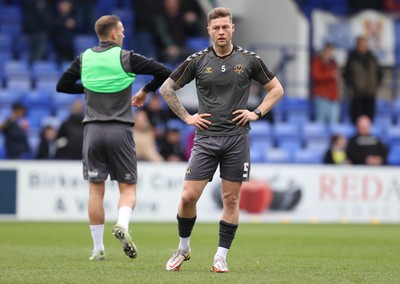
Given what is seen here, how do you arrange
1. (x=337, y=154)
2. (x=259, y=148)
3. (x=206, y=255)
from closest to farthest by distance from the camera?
(x=206, y=255) → (x=337, y=154) → (x=259, y=148)

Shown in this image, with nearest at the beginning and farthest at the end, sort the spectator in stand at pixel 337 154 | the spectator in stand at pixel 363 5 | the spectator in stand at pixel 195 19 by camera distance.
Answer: the spectator in stand at pixel 337 154 < the spectator in stand at pixel 195 19 < the spectator in stand at pixel 363 5

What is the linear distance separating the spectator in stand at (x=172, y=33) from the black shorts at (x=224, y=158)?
14.0 meters

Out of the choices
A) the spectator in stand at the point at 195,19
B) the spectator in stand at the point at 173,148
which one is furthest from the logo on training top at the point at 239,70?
the spectator in stand at the point at 195,19

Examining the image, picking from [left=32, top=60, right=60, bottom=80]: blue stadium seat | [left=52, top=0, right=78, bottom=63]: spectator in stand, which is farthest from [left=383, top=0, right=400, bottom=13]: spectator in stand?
[left=32, top=60, right=60, bottom=80]: blue stadium seat

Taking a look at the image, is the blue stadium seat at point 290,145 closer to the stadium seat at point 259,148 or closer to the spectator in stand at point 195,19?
the stadium seat at point 259,148

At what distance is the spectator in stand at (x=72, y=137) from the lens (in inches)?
717

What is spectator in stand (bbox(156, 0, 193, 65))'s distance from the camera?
75.3ft

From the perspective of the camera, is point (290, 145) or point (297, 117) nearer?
point (290, 145)

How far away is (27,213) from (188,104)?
229 inches

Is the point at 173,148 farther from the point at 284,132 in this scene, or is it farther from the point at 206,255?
the point at 206,255

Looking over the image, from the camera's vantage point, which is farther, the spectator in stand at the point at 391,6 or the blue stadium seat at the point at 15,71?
the spectator in stand at the point at 391,6

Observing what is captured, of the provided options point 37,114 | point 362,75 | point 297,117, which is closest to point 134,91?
point 37,114

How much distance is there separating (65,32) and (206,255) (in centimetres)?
1240

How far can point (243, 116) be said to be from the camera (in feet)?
28.3
